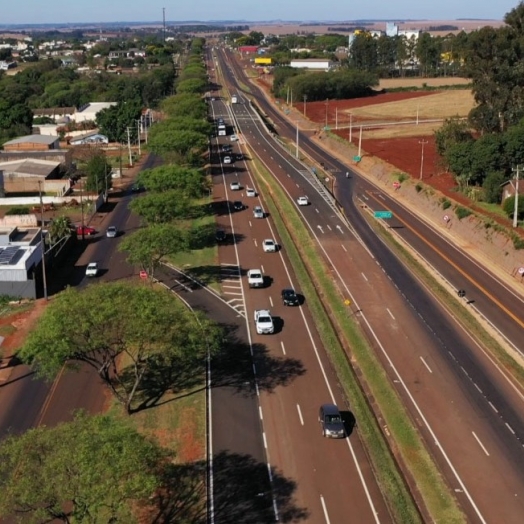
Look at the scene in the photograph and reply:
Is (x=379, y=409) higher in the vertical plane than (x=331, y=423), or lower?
lower

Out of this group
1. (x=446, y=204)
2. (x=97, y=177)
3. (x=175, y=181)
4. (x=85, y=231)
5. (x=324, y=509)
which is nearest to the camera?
(x=324, y=509)

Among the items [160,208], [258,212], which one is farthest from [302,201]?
[160,208]

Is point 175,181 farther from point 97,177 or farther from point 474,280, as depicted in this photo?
point 474,280

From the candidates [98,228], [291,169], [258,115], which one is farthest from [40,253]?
[258,115]

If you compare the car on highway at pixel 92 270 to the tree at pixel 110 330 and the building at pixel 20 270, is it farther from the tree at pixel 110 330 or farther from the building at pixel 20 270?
the tree at pixel 110 330

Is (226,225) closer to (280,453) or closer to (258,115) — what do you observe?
(280,453)

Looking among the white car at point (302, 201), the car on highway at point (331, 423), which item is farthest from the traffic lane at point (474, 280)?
the car on highway at point (331, 423)

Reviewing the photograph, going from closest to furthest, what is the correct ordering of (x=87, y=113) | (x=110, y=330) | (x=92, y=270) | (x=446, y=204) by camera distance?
(x=110, y=330), (x=92, y=270), (x=446, y=204), (x=87, y=113)
